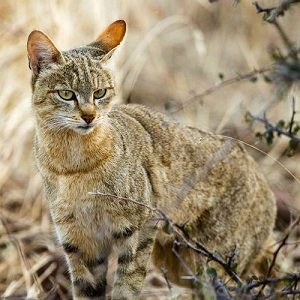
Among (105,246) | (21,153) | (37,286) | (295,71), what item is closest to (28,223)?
(21,153)

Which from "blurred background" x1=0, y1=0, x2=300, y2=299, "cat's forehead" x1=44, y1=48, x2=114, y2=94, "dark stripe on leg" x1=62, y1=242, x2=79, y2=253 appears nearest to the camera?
"cat's forehead" x1=44, y1=48, x2=114, y2=94

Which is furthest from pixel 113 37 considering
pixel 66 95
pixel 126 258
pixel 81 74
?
pixel 126 258

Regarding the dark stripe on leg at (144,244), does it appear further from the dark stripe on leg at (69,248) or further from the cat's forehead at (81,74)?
the cat's forehead at (81,74)

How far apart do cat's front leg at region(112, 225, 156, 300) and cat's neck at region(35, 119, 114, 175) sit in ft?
1.44

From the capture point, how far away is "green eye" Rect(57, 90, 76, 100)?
4242mm

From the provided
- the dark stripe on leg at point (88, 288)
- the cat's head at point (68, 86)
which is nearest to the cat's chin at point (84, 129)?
the cat's head at point (68, 86)

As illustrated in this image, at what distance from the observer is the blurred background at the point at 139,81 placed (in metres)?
6.39

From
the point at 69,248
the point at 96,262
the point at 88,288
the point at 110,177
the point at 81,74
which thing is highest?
the point at 81,74

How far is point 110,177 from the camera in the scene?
4.39 meters

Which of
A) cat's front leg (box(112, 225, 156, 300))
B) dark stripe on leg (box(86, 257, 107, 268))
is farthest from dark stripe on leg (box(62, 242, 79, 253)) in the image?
cat's front leg (box(112, 225, 156, 300))

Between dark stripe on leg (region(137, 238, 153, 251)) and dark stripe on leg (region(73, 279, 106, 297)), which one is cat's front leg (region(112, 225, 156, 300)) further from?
dark stripe on leg (region(73, 279, 106, 297))

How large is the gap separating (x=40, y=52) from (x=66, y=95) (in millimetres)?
291

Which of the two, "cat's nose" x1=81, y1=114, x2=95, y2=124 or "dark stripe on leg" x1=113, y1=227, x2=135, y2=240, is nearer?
"cat's nose" x1=81, y1=114, x2=95, y2=124

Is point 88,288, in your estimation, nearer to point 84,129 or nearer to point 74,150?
point 74,150
